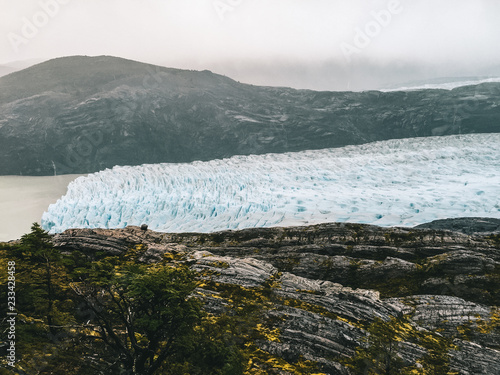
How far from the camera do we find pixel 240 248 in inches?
737

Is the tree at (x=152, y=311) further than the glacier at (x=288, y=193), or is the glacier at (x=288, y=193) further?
the glacier at (x=288, y=193)

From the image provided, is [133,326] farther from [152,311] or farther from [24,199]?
[24,199]

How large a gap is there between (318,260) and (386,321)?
17.3 ft

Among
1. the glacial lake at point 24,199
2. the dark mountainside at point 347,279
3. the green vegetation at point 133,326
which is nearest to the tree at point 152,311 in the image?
the green vegetation at point 133,326

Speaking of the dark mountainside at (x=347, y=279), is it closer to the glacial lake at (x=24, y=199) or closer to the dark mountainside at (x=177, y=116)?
the glacial lake at (x=24, y=199)

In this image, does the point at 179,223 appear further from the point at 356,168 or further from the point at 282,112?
the point at 282,112

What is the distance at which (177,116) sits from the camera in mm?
79250

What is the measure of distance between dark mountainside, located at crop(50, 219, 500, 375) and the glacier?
12.9m

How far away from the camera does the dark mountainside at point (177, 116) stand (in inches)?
2830

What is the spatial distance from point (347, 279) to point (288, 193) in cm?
2307

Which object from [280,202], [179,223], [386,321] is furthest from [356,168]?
[386,321]

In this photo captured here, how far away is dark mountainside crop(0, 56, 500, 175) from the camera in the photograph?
7188 centimetres

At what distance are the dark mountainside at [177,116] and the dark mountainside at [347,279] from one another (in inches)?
2340

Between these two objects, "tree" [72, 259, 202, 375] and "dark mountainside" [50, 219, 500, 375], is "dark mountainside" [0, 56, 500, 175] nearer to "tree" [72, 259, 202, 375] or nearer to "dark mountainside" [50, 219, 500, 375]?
"dark mountainside" [50, 219, 500, 375]
